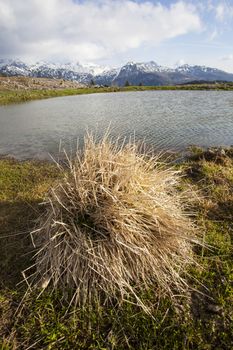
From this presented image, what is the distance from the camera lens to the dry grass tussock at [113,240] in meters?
3.46

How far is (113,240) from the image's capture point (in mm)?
3568

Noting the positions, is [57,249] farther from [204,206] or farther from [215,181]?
[215,181]

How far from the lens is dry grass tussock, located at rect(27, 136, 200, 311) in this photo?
11.4 ft

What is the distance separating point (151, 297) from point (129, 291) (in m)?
0.29

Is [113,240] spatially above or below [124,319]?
above

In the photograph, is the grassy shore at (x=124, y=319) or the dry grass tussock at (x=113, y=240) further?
the dry grass tussock at (x=113, y=240)

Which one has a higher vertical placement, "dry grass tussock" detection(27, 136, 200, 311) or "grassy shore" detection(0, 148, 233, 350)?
"dry grass tussock" detection(27, 136, 200, 311)

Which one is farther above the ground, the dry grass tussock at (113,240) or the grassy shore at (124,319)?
the dry grass tussock at (113,240)

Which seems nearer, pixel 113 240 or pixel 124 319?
pixel 124 319

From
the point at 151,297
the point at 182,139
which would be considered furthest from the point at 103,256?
the point at 182,139

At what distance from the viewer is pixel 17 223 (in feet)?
17.1

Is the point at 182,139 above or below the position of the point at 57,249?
below

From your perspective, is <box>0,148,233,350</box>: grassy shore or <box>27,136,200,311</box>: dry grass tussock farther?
<box>27,136,200,311</box>: dry grass tussock

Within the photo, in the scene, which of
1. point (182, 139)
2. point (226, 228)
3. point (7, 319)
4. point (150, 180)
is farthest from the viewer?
point (182, 139)
